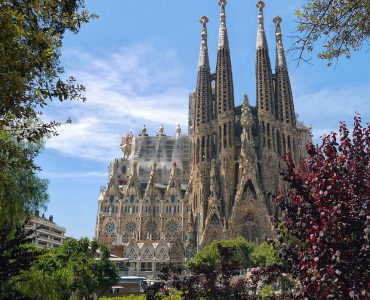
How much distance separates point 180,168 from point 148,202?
10.3 metres

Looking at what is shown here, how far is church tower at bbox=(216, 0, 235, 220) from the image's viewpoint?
2393 inches

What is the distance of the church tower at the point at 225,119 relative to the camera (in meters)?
60.8

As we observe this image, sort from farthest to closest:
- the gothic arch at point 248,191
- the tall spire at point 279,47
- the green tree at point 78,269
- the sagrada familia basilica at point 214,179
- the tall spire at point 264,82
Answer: the tall spire at point 279,47 → the tall spire at point 264,82 → the sagrada familia basilica at point 214,179 → the gothic arch at point 248,191 → the green tree at point 78,269

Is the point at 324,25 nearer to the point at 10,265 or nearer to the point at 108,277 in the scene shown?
the point at 10,265

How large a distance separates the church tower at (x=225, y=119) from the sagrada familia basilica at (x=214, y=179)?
0.50 ft

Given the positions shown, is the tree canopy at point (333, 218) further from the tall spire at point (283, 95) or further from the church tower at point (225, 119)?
the tall spire at point (283, 95)

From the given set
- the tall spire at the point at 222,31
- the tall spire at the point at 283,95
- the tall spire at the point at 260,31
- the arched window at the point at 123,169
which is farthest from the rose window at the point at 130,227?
the tall spire at the point at 260,31

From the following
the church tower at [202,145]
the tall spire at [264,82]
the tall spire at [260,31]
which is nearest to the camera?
the church tower at [202,145]

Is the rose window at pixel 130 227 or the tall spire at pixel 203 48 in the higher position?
the tall spire at pixel 203 48

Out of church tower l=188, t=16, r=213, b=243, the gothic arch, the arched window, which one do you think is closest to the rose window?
church tower l=188, t=16, r=213, b=243

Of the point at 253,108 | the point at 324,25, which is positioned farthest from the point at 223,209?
the point at 324,25

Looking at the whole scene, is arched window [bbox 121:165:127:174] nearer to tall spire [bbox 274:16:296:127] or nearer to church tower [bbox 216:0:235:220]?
church tower [bbox 216:0:235:220]

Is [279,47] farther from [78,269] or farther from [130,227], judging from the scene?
[78,269]

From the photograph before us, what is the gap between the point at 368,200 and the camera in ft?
21.2
